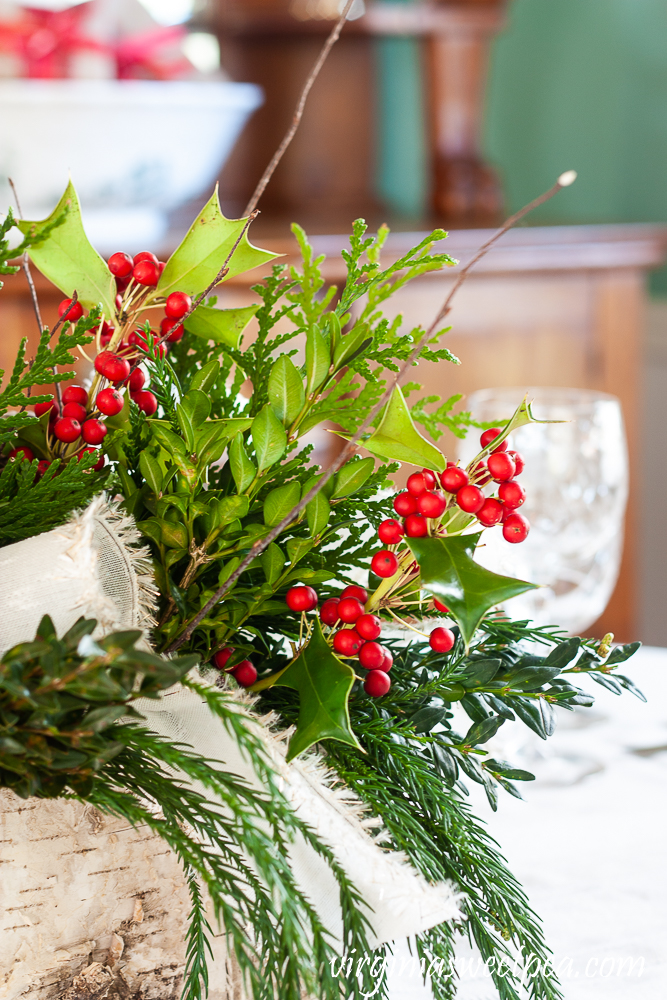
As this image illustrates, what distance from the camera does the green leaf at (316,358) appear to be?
0.26m

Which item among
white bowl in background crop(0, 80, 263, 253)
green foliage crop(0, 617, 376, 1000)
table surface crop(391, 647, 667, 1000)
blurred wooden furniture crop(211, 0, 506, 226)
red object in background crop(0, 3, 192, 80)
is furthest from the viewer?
blurred wooden furniture crop(211, 0, 506, 226)

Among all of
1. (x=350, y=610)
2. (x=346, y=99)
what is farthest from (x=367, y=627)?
(x=346, y=99)

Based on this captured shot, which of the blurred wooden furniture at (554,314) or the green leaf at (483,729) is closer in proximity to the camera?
the green leaf at (483,729)

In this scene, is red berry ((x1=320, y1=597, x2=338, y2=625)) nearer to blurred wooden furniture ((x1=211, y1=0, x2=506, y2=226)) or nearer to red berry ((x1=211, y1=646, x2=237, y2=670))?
red berry ((x1=211, y1=646, x2=237, y2=670))

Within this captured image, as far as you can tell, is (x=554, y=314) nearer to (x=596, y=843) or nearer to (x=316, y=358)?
(x=596, y=843)

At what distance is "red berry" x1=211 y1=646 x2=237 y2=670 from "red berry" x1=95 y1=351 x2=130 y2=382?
78 millimetres

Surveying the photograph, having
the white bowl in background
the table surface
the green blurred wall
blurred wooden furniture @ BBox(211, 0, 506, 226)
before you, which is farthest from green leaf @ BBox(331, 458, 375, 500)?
the green blurred wall

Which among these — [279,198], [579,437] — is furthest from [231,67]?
[579,437]

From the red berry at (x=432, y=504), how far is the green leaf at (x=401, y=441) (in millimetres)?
11

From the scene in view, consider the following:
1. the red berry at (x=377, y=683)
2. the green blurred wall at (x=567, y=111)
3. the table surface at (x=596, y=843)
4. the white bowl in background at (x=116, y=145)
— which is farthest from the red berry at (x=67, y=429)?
the green blurred wall at (x=567, y=111)

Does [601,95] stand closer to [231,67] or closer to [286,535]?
[231,67]

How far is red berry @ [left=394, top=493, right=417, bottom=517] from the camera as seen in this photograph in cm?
25

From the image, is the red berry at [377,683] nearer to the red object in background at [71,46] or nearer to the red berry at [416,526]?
the red berry at [416,526]

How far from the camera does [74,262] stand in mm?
266
